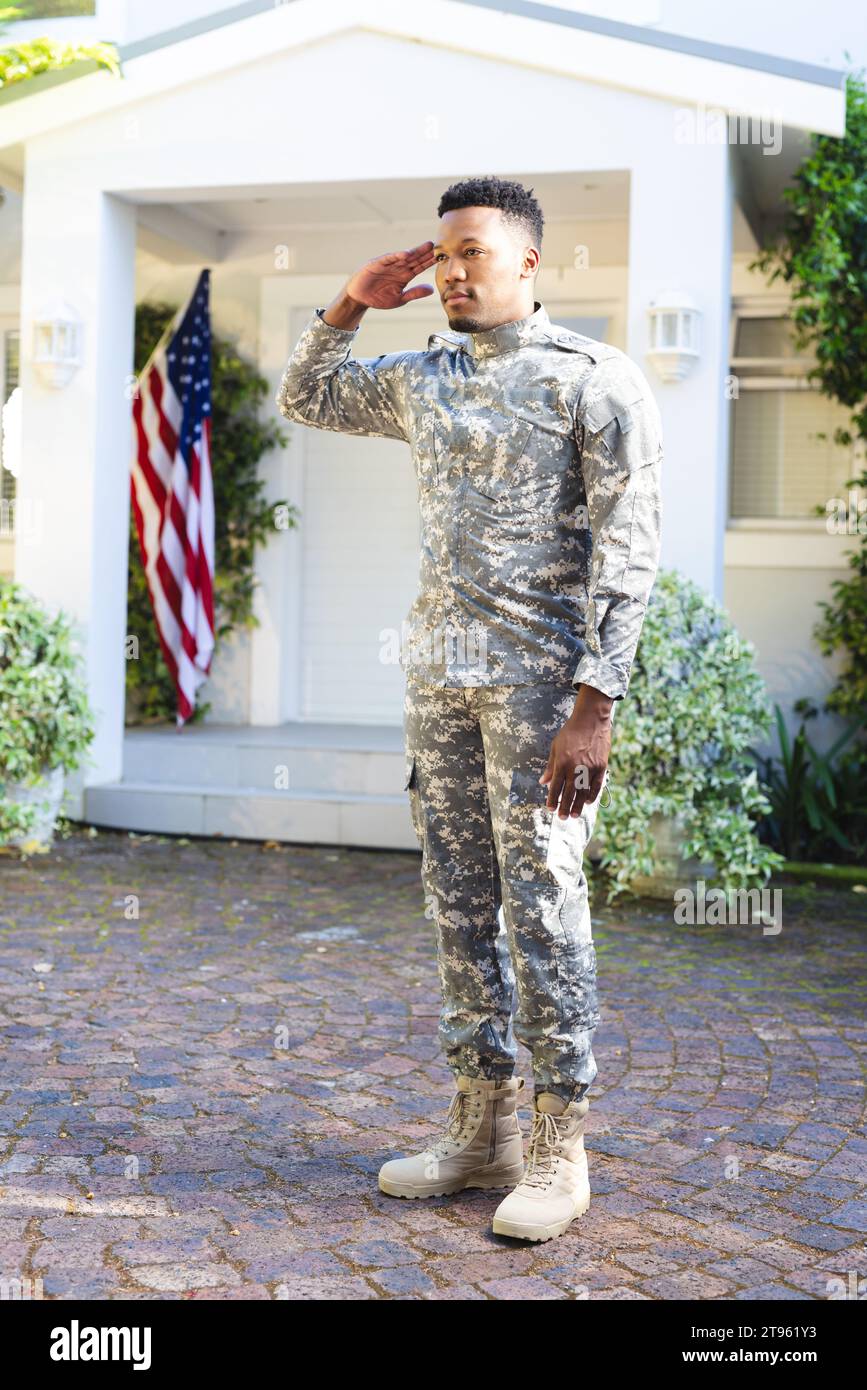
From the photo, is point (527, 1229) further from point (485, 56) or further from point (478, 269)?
point (485, 56)

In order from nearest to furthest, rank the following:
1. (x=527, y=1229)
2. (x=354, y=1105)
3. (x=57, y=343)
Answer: (x=527, y=1229), (x=354, y=1105), (x=57, y=343)

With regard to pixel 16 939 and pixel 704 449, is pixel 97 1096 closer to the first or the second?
pixel 16 939

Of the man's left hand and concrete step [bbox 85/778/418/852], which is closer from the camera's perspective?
the man's left hand

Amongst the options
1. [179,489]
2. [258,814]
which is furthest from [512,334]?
[179,489]

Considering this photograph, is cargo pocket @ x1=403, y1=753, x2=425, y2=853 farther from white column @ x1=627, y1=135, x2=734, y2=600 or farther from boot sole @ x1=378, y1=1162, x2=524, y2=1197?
white column @ x1=627, y1=135, x2=734, y2=600

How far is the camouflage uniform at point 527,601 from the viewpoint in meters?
2.82

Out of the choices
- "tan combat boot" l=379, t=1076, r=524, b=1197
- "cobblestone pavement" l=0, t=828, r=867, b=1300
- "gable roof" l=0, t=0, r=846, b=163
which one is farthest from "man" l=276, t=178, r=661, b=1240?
"gable roof" l=0, t=0, r=846, b=163

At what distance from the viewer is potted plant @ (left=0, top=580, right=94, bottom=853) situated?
684 cm

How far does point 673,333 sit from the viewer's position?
6848 millimetres

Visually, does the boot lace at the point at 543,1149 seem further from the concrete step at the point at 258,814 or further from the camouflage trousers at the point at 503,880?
the concrete step at the point at 258,814

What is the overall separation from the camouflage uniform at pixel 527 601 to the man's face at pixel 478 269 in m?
0.04

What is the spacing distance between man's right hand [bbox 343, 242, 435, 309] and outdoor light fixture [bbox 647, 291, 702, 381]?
3975 millimetres

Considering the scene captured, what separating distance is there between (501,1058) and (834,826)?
4848 millimetres
